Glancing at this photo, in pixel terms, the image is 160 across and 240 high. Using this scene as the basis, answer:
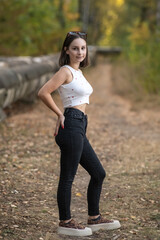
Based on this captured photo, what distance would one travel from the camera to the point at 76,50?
328 centimetres

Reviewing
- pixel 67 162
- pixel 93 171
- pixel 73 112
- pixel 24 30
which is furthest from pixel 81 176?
pixel 24 30

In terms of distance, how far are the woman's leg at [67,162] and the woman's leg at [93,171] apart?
0.42 feet

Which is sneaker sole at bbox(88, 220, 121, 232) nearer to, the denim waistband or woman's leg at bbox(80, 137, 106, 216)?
woman's leg at bbox(80, 137, 106, 216)

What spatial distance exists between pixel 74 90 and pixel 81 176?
2081 mm

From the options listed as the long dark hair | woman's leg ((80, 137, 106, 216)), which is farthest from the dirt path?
the long dark hair

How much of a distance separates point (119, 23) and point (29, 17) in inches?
Result: 1231

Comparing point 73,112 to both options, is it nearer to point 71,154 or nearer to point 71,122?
point 71,122

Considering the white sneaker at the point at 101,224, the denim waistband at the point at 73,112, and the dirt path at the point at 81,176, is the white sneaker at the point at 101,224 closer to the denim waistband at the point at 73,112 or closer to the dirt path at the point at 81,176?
the dirt path at the point at 81,176

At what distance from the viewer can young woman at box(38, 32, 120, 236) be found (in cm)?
315

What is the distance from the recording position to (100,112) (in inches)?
369

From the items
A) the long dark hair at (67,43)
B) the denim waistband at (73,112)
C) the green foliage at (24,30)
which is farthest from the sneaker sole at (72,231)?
the green foliage at (24,30)

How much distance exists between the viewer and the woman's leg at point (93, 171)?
3.32 m

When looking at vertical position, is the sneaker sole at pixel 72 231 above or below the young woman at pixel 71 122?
below

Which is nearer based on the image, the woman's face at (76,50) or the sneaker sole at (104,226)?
the woman's face at (76,50)
